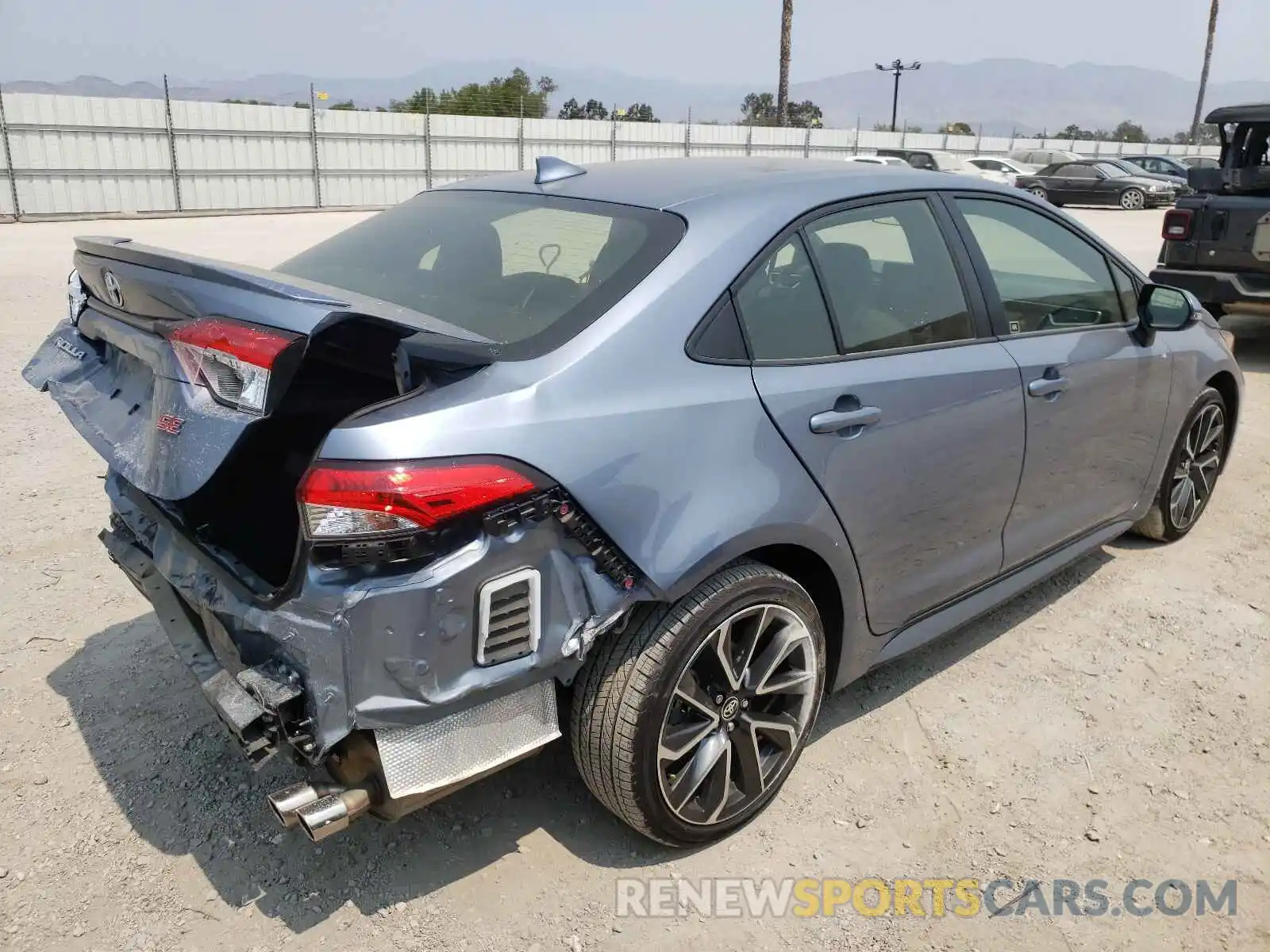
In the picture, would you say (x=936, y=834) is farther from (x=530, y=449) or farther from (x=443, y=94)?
(x=443, y=94)

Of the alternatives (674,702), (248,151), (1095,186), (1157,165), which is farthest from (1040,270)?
(1157,165)

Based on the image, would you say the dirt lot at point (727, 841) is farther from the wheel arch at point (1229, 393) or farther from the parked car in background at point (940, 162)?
the parked car in background at point (940, 162)

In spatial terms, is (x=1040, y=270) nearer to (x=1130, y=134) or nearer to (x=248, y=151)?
(x=248, y=151)

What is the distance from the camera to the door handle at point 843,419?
254cm

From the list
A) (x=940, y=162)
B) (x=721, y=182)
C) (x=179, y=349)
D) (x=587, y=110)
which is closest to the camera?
(x=179, y=349)

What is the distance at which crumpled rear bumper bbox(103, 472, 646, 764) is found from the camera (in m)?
1.95

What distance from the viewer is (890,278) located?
300cm

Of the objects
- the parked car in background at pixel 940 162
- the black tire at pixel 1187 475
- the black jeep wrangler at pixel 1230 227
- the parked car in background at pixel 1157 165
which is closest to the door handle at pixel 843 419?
the black tire at pixel 1187 475

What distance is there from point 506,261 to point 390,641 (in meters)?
1.20

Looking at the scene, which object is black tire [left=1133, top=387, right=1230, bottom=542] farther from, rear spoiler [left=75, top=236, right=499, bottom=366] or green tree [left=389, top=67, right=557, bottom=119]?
green tree [left=389, top=67, right=557, bottom=119]

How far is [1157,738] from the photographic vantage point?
313 centimetres

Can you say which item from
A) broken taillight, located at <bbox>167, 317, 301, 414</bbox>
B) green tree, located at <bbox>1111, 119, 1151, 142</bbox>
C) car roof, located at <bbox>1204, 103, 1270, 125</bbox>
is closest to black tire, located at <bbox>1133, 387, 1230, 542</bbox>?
broken taillight, located at <bbox>167, 317, 301, 414</bbox>

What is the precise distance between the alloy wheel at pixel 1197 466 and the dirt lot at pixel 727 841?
1.81ft

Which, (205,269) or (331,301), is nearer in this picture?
(331,301)
